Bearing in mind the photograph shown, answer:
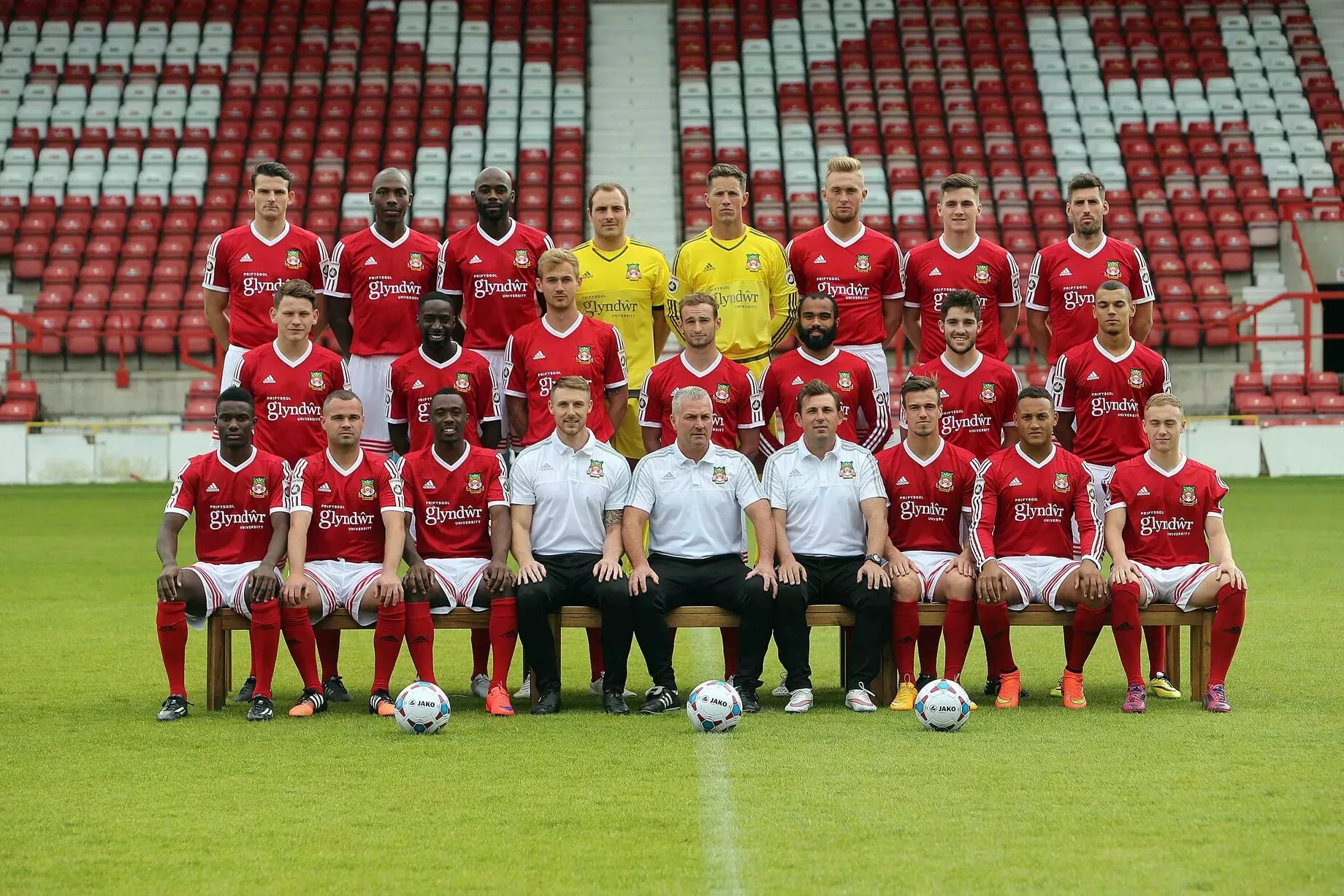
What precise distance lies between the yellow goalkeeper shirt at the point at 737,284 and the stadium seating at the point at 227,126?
1338 cm

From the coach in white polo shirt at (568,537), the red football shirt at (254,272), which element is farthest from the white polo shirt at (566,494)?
the red football shirt at (254,272)

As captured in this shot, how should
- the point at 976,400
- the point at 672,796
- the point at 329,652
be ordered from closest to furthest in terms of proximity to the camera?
the point at 672,796, the point at 329,652, the point at 976,400

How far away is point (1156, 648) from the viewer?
6699mm

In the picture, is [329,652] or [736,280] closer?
[329,652]

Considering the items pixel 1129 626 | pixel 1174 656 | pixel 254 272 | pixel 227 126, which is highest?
pixel 227 126

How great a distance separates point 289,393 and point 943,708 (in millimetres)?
3333

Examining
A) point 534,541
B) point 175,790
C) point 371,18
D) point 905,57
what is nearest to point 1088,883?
point 175,790

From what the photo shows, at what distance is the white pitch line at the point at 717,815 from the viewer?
3.74 meters

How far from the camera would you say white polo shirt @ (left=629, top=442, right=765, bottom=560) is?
6.43 m

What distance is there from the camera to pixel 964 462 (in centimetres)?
662

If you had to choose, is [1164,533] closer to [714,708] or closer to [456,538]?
[714,708]

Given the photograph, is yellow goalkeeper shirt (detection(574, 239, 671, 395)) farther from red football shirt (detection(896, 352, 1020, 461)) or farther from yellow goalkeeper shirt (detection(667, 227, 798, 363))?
red football shirt (detection(896, 352, 1020, 461))

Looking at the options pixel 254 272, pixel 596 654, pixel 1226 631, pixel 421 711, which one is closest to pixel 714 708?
pixel 421 711

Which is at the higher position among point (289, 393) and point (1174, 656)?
point (289, 393)
